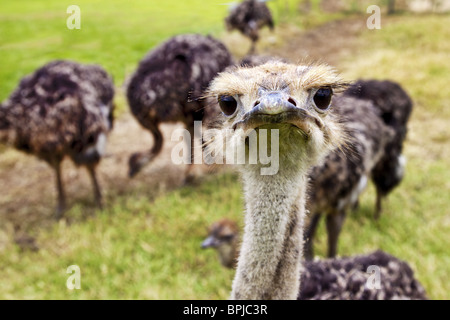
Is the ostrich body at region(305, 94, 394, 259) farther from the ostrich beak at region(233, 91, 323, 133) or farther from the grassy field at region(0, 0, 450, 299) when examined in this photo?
the ostrich beak at region(233, 91, 323, 133)

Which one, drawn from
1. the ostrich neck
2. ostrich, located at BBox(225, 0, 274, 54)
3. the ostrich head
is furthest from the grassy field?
ostrich, located at BBox(225, 0, 274, 54)

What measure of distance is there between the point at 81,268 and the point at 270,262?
2251 mm

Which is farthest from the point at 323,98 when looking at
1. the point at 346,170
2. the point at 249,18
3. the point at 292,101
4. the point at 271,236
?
the point at 249,18

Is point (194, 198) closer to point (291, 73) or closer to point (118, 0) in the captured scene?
point (291, 73)

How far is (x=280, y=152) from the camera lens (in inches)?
56.2

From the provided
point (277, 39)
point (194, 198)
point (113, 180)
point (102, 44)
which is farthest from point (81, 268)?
point (277, 39)

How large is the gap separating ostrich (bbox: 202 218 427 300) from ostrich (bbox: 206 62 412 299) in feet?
1.24

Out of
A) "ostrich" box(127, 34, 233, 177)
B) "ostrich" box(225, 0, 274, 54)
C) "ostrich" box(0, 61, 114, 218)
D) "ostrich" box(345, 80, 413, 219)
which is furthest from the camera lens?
"ostrich" box(225, 0, 274, 54)

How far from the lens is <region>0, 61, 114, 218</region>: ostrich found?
3.63 metres

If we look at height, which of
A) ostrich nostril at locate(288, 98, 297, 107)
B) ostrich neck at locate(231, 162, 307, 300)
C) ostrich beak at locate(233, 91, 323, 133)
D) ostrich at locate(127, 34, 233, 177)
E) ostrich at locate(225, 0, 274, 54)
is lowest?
ostrich neck at locate(231, 162, 307, 300)

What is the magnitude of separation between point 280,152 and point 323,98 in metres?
0.21

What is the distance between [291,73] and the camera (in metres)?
1.38

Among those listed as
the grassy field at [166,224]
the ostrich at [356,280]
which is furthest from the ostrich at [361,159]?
the grassy field at [166,224]

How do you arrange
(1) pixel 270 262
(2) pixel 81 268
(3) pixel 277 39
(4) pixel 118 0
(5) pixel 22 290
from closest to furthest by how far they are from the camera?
(1) pixel 270 262 < (5) pixel 22 290 < (2) pixel 81 268 < (4) pixel 118 0 < (3) pixel 277 39
